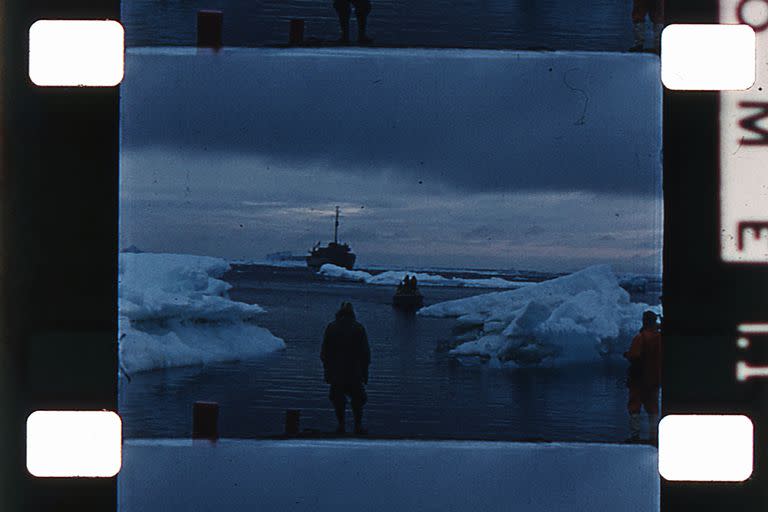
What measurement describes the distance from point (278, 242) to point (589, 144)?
0.87 m

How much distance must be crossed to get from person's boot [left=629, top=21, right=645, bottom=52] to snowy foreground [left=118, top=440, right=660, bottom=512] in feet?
3.51

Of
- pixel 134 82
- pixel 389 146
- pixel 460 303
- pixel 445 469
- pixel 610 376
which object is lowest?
pixel 445 469

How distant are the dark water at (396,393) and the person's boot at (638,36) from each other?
2.59ft

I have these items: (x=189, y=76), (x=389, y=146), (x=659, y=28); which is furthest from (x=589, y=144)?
(x=189, y=76)

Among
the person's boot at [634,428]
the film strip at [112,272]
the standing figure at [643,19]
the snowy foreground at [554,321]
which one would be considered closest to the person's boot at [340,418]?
the snowy foreground at [554,321]

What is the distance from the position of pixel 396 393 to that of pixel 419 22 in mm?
1004

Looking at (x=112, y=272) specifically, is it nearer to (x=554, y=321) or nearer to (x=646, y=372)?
(x=554, y=321)

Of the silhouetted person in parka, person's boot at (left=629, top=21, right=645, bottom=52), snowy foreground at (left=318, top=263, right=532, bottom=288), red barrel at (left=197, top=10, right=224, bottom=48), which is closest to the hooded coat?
the silhouetted person in parka

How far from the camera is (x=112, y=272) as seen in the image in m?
2.64

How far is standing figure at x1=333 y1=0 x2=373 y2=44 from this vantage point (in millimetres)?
2688

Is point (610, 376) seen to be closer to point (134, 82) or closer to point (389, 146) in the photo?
point (389, 146)

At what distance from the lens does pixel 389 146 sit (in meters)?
2.66

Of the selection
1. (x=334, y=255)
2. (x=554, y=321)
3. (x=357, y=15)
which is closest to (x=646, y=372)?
(x=554, y=321)

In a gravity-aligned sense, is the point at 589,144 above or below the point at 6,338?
above
